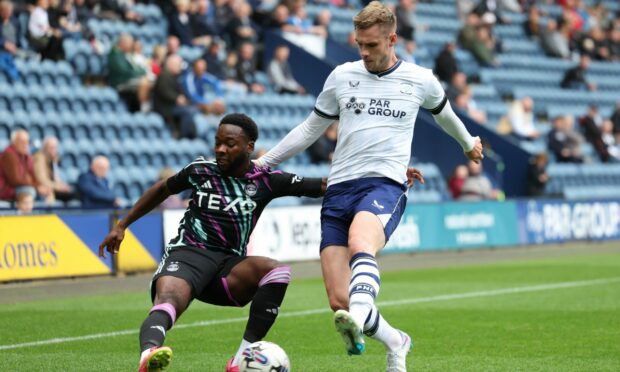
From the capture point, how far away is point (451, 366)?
8.23 metres

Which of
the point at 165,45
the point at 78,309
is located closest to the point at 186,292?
the point at 78,309

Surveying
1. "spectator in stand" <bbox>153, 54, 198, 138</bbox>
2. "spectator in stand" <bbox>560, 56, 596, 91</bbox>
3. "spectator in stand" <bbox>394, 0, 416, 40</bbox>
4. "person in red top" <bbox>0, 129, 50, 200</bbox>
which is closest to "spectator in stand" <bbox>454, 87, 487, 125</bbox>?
"spectator in stand" <bbox>394, 0, 416, 40</bbox>

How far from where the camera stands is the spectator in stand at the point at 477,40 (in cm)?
3061

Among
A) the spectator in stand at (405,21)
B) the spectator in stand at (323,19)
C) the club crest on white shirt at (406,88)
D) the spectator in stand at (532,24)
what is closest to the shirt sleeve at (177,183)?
the club crest on white shirt at (406,88)

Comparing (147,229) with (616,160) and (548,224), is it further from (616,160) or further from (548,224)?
(616,160)

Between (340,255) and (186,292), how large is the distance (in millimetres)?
997

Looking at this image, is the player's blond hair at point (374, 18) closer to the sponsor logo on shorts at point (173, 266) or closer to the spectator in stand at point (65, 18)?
the sponsor logo on shorts at point (173, 266)

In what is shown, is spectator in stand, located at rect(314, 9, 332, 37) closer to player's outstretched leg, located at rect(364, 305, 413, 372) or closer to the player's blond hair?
the player's blond hair

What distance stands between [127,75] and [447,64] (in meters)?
9.52

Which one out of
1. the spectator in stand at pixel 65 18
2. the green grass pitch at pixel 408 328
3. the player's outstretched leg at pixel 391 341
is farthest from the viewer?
the spectator in stand at pixel 65 18

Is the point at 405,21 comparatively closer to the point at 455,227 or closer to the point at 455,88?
the point at 455,88

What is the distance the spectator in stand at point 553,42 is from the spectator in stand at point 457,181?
447 inches

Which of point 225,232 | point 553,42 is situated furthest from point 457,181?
point 225,232

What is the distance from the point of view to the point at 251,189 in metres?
7.72
